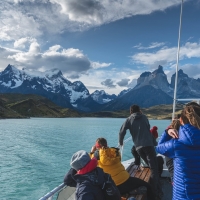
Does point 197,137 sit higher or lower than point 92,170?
higher

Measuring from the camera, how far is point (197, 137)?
3.79m

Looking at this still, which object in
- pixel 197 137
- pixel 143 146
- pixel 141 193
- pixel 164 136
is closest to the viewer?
pixel 197 137

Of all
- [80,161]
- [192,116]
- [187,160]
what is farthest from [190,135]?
[80,161]

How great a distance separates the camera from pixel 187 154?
3.95 m

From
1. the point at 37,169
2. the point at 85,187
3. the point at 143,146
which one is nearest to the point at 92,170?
the point at 85,187

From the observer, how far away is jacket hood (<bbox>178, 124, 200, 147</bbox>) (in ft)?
12.4

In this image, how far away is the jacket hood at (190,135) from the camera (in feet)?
12.4

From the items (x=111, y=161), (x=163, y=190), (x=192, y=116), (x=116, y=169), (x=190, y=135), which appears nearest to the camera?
(x=190, y=135)

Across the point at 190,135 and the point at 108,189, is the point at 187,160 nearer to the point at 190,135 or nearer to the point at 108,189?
the point at 190,135

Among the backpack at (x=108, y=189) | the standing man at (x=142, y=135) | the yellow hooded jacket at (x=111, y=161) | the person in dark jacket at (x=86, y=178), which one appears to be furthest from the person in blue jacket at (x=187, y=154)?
the standing man at (x=142, y=135)

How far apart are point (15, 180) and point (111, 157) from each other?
20104mm

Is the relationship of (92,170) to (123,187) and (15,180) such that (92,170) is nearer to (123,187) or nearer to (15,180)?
(123,187)

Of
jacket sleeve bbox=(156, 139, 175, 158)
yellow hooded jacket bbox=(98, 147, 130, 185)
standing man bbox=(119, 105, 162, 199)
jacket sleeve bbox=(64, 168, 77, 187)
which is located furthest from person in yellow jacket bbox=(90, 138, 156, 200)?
jacket sleeve bbox=(156, 139, 175, 158)

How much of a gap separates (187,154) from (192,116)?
65cm
